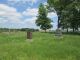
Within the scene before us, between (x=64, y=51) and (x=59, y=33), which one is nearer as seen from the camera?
(x=64, y=51)

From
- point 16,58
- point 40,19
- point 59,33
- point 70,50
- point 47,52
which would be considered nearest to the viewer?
point 16,58

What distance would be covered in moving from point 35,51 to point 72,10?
40.4m

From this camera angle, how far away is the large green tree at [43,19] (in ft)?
281

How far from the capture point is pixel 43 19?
86375 millimetres

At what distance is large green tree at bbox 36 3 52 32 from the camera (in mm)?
85750

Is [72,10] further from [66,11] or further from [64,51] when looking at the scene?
[64,51]

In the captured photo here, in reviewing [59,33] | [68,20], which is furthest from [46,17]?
[59,33]

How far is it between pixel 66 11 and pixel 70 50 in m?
40.5

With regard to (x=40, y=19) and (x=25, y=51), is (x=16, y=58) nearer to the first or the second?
(x=25, y=51)

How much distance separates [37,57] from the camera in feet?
59.9

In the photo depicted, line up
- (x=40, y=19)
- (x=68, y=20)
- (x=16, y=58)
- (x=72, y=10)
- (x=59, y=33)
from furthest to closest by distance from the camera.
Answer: (x=40, y=19)
(x=68, y=20)
(x=72, y=10)
(x=59, y=33)
(x=16, y=58)

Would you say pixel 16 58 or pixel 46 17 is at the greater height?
pixel 46 17

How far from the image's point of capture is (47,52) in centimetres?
2070

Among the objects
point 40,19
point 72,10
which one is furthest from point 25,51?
point 40,19
